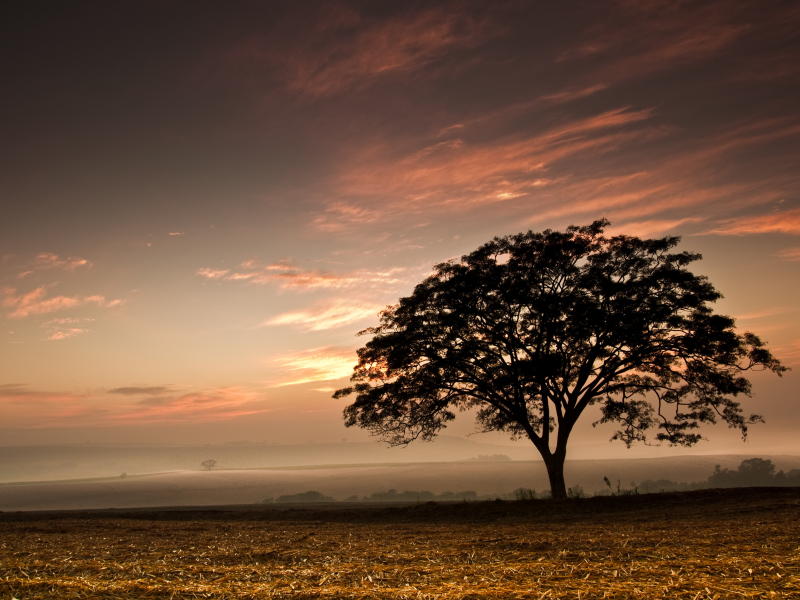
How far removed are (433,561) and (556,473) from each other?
1882 cm

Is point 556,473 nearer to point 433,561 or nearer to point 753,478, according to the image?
point 433,561

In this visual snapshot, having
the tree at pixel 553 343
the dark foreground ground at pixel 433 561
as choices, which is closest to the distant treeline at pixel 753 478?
the tree at pixel 553 343

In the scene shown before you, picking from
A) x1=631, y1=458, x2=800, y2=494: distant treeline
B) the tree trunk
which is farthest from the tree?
x1=631, y1=458, x2=800, y2=494: distant treeline

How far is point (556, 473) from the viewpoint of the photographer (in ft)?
79.8

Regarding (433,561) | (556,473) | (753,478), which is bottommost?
(753,478)

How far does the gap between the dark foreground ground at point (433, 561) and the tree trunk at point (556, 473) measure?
8.29 metres

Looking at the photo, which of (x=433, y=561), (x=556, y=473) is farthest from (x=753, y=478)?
(x=433, y=561)

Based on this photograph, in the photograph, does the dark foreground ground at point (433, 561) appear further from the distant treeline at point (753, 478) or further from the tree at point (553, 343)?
the distant treeline at point (753, 478)

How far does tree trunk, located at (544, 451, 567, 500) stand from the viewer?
2381 centimetres

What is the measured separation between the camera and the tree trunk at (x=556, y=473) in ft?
78.1

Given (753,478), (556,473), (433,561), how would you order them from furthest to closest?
1. (753,478)
2. (556,473)
3. (433,561)

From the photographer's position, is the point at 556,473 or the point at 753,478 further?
the point at 753,478

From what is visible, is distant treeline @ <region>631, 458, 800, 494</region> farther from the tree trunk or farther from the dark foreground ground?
the dark foreground ground

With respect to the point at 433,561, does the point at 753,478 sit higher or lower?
lower
